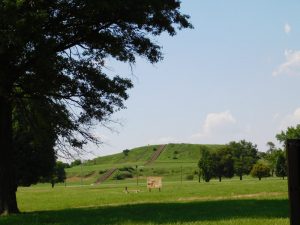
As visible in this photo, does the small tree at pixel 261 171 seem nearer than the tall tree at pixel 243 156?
Yes

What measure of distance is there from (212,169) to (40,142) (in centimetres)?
9093

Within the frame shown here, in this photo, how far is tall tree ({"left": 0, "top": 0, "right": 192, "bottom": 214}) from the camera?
1727cm

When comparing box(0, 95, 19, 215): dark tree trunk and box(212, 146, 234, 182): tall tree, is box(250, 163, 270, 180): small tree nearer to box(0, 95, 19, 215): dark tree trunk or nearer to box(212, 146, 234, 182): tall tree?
box(212, 146, 234, 182): tall tree

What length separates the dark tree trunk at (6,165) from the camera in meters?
20.3

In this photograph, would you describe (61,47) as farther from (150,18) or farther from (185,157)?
(185,157)

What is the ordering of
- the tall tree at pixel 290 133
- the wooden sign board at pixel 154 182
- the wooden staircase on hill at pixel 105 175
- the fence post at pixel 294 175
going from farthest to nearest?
1. the wooden staircase on hill at pixel 105 175
2. the tall tree at pixel 290 133
3. the wooden sign board at pixel 154 182
4. the fence post at pixel 294 175

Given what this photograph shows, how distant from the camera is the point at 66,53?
21.5 metres

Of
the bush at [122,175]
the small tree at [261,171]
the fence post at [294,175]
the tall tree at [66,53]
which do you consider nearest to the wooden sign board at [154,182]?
the tall tree at [66,53]

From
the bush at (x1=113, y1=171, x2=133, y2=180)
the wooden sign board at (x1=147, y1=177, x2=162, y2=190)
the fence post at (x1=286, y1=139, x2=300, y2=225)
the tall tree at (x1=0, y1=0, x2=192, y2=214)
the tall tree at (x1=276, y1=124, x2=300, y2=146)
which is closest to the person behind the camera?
the fence post at (x1=286, y1=139, x2=300, y2=225)

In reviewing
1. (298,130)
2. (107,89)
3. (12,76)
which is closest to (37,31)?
(12,76)

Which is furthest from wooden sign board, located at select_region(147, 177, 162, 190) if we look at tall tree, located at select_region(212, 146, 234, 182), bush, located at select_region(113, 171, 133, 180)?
bush, located at select_region(113, 171, 133, 180)

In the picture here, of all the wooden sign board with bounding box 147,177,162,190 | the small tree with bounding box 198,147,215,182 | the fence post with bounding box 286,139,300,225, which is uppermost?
the small tree with bounding box 198,147,215,182

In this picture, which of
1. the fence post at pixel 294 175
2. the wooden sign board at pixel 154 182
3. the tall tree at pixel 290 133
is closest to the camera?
the fence post at pixel 294 175

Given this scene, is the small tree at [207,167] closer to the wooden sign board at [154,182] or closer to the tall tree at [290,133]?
the tall tree at [290,133]
